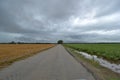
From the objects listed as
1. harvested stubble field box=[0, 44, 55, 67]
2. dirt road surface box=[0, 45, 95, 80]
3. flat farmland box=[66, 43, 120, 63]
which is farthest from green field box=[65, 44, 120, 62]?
harvested stubble field box=[0, 44, 55, 67]

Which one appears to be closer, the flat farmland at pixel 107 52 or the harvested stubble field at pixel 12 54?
the harvested stubble field at pixel 12 54

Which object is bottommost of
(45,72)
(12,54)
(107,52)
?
(45,72)

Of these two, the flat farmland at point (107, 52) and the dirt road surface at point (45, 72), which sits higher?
the flat farmland at point (107, 52)

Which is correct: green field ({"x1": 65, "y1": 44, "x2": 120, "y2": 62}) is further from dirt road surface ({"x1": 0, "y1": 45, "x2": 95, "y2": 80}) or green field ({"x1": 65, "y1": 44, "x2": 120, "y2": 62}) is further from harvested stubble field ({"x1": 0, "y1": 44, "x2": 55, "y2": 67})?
harvested stubble field ({"x1": 0, "y1": 44, "x2": 55, "y2": 67})

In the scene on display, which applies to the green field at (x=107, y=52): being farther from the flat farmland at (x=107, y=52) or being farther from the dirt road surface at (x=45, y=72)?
the dirt road surface at (x=45, y=72)

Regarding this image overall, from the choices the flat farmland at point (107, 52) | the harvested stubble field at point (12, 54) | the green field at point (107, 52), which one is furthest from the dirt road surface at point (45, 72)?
the green field at point (107, 52)

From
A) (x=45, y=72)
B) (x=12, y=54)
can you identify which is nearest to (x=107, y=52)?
(x=12, y=54)

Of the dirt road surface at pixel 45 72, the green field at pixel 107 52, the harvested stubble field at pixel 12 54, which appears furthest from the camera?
the green field at pixel 107 52

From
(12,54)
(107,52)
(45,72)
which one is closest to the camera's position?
(45,72)

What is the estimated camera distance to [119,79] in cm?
959

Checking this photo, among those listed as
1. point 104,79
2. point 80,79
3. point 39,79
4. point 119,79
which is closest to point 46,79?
point 39,79

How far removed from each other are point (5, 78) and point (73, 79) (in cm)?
351

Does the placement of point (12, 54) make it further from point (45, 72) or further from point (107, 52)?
point (45, 72)

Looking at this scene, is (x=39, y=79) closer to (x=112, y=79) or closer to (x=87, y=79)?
(x=87, y=79)
